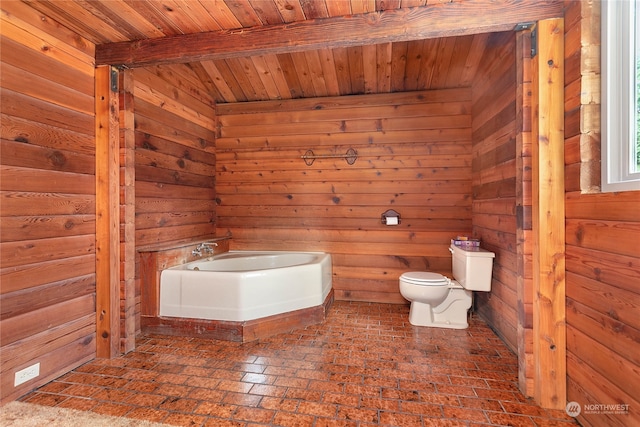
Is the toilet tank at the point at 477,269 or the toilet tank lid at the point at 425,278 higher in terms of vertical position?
the toilet tank at the point at 477,269

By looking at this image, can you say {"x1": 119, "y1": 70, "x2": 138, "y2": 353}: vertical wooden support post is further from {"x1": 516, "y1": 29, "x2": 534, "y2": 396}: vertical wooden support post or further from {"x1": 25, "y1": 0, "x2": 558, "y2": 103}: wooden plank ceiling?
{"x1": 516, "y1": 29, "x2": 534, "y2": 396}: vertical wooden support post

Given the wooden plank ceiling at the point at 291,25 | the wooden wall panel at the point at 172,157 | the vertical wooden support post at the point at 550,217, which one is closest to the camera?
the vertical wooden support post at the point at 550,217

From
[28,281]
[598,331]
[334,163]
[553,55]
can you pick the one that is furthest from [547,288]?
[28,281]

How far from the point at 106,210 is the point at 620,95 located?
3.05 metres

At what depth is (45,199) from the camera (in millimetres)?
1828

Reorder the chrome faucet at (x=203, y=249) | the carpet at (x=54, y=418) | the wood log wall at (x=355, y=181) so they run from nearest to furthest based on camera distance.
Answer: the carpet at (x=54, y=418)
the chrome faucet at (x=203, y=249)
the wood log wall at (x=355, y=181)

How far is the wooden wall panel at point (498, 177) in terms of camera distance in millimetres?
2207

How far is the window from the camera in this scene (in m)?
1.27

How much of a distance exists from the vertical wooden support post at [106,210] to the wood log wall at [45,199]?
1.7 inches

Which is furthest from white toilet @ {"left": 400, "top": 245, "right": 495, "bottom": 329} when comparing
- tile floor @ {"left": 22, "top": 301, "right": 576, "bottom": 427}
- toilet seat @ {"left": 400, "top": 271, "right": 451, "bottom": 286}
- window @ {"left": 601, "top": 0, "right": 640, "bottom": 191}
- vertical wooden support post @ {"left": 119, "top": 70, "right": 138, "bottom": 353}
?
vertical wooden support post @ {"left": 119, "top": 70, "right": 138, "bottom": 353}
